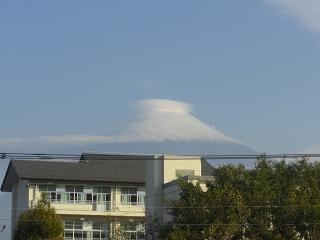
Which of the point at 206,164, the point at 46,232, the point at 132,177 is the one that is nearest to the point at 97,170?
the point at 132,177

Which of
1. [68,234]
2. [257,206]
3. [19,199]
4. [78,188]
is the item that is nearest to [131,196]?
[78,188]

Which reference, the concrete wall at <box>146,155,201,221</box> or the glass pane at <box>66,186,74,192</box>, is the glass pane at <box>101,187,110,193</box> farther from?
the concrete wall at <box>146,155,201,221</box>

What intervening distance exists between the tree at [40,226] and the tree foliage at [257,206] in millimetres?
19554

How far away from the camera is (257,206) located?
135 feet

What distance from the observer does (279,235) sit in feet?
135

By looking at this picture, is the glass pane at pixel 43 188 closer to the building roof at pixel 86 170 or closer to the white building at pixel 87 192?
the white building at pixel 87 192

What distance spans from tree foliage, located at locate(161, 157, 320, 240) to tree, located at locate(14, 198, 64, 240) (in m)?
19.6

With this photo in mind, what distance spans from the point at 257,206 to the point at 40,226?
2323 centimetres

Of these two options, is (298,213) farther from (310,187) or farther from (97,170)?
(97,170)

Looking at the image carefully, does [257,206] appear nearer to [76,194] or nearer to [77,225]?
[76,194]

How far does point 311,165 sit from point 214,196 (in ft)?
16.2

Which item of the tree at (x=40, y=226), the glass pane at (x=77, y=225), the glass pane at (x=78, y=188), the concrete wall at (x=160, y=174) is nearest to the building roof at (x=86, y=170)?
A: the glass pane at (x=78, y=188)

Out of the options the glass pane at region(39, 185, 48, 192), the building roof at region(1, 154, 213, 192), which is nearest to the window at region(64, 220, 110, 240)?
the glass pane at region(39, 185, 48, 192)

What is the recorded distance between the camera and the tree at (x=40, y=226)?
6025cm
